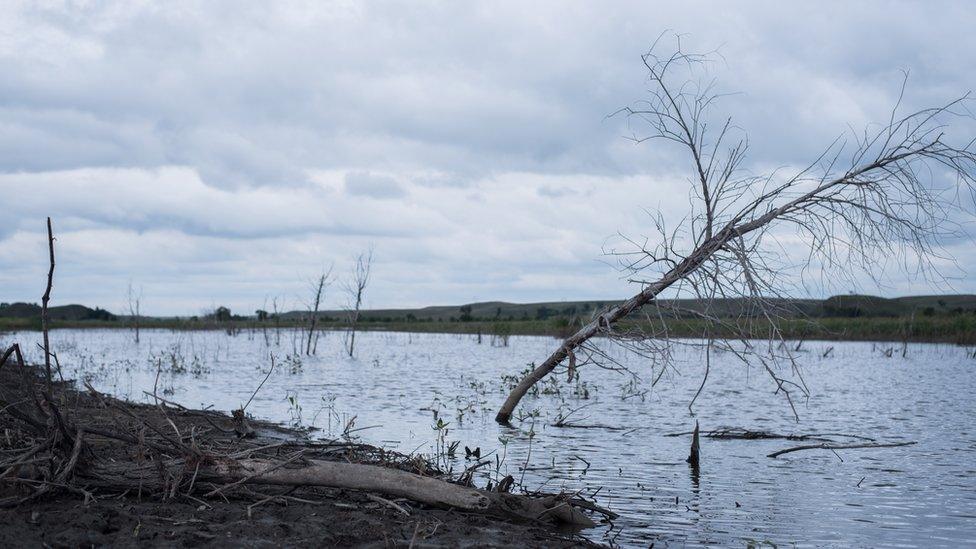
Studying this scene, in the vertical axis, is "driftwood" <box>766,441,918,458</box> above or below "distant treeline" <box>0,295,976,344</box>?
below

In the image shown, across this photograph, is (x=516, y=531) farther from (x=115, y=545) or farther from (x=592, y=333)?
(x=592, y=333)

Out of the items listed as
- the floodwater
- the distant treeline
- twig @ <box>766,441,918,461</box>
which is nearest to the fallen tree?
the floodwater

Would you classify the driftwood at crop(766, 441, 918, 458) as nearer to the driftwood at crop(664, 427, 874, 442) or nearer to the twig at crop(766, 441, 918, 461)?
the twig at crop(766, 441, 918, 461)

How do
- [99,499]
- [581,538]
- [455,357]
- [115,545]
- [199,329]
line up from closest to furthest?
1. [115,545]
2. [99,499]
3. [581,538]
4. [455,357]
5. [199,329]

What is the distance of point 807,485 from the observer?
1120 cm

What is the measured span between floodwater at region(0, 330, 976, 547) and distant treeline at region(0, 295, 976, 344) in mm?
1981

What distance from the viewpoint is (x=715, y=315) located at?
11.2m

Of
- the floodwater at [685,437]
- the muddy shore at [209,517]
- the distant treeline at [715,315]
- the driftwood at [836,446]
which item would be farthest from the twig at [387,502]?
the driftwood at [836,446]

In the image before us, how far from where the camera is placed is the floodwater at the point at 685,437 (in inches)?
363

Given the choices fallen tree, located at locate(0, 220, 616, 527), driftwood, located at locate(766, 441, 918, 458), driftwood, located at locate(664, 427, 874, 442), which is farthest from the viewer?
driftwood, located at locate(664, 427, 874, 442)

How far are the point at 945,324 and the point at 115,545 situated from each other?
49.7 metres

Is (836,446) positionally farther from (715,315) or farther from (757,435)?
(715,315)

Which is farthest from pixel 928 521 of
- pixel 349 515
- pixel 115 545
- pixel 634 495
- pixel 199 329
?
pixel 199 329

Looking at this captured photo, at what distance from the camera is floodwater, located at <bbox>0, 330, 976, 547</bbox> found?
9.21 metres
